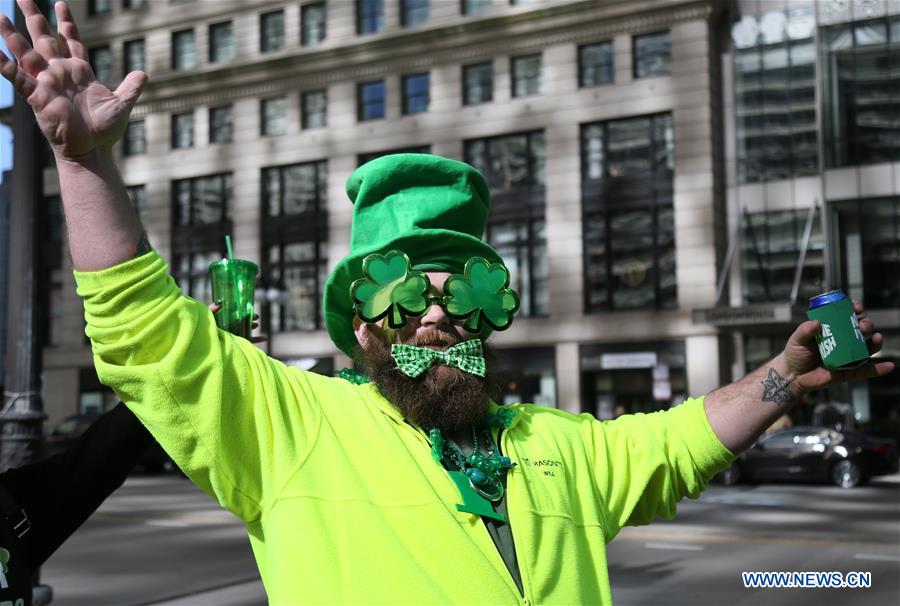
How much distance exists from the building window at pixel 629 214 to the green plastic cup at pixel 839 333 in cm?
2913

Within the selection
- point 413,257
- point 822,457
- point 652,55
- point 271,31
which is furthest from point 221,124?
point 413,257

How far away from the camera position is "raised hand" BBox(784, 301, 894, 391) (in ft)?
9.35

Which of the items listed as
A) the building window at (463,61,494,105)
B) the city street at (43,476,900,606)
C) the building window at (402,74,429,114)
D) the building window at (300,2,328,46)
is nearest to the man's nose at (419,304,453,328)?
the city street at (43,476,900,606)

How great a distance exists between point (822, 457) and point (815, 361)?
62.9 ft

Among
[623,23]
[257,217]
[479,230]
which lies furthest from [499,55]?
[479,230]

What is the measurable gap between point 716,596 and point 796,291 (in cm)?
2351

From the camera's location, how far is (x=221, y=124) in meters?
39.0

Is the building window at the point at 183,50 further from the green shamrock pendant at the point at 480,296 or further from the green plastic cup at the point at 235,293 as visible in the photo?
the green shamrock pendant at the point at 480,296

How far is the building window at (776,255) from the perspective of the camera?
31.0 m

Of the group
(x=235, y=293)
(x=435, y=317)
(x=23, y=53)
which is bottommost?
(x=435, y=317)

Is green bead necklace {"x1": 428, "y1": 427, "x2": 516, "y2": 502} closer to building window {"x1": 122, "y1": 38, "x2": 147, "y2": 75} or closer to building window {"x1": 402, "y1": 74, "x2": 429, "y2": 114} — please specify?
building window {"x1": 402, "y1": 74, "x2": 429, "y2": 114}

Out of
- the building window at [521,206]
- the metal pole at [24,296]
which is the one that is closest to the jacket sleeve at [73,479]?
the metal pole at [24,296]

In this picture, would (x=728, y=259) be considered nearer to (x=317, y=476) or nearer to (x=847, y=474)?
(x=847, y=474)

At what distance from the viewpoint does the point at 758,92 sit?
31750 mm
